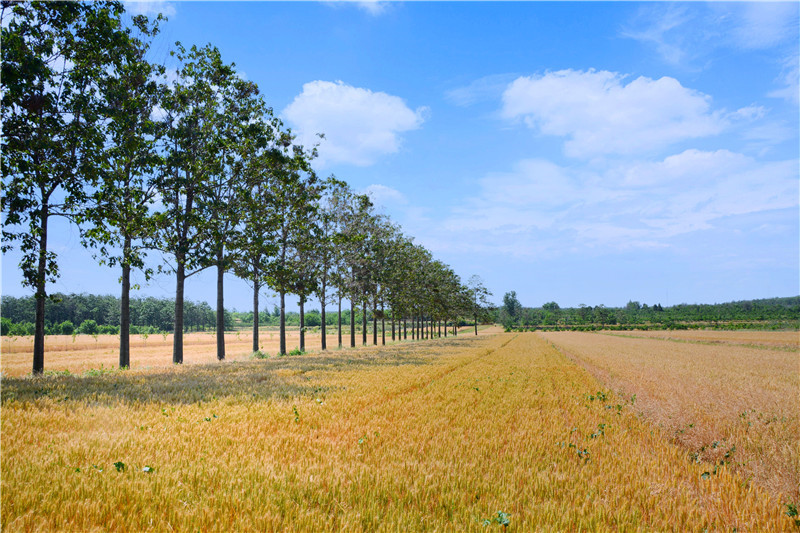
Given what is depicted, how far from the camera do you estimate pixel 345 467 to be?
6.01 metres

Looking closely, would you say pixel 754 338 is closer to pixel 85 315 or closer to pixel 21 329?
pixel 21 329

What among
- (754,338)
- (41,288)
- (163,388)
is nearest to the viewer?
(163,388)

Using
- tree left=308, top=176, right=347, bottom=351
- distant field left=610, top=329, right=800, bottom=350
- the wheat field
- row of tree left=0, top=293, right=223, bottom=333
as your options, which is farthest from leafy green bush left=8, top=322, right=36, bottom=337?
distant field left=610, top=329, right=800, bottom=350

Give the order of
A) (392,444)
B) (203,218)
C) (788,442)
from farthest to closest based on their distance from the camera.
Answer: (203,218), (788,442), (392,444)

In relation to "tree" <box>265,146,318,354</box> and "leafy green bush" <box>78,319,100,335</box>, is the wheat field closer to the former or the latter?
"tree" <box>265,146,318,354</box>

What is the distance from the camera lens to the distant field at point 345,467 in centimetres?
454

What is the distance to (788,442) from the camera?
27.0 feet

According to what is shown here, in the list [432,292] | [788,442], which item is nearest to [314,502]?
[788,442]

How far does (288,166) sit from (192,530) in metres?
26.6

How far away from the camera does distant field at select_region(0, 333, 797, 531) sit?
14.9ft

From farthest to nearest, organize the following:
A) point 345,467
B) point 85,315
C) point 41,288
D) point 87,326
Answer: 1. point 85,315
2. point 87,326
3. point 41,288
4. point 345,467

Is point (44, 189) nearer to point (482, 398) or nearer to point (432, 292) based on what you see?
point (482, 398)

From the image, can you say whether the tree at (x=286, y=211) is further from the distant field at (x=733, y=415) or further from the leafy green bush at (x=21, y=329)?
the leafy green bush at (x=21, y=329)

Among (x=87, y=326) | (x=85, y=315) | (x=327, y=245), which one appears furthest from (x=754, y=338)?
(x=85, y=315)
